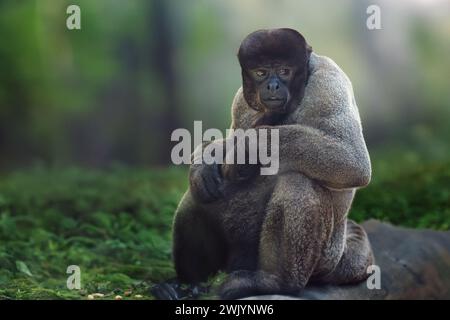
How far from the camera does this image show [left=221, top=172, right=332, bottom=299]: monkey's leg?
19.0ft

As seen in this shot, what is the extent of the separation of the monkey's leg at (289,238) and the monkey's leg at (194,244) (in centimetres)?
57

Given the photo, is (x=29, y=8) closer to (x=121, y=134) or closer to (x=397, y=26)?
(x=121, y=134)

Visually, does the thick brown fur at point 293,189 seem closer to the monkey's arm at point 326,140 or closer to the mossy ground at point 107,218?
the monkey's arm at point 326,140

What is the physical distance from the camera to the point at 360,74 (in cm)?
1466

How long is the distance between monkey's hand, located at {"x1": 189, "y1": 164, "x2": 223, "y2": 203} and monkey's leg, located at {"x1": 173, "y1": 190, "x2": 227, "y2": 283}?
11.8 inches

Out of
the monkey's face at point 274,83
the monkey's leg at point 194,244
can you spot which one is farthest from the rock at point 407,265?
the monkey's face at point 274,83

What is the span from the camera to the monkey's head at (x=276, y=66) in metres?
5.77

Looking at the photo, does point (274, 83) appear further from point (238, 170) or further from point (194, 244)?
point (194, 244)

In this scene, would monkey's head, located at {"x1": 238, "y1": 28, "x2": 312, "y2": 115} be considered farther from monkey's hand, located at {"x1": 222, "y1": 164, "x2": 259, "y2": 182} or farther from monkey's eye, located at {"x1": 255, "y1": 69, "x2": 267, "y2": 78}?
monkey's hand, located at {"x1": 222, "y1": 164, "x2": 259, "y2": 182}

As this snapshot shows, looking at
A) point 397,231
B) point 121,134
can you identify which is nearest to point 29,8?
point 121,134

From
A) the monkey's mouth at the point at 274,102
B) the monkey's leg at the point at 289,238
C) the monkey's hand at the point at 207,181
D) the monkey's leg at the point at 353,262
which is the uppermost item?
the monkey's mouth at the point at 274,102

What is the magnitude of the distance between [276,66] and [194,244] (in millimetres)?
1757

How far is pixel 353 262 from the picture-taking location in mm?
6621
